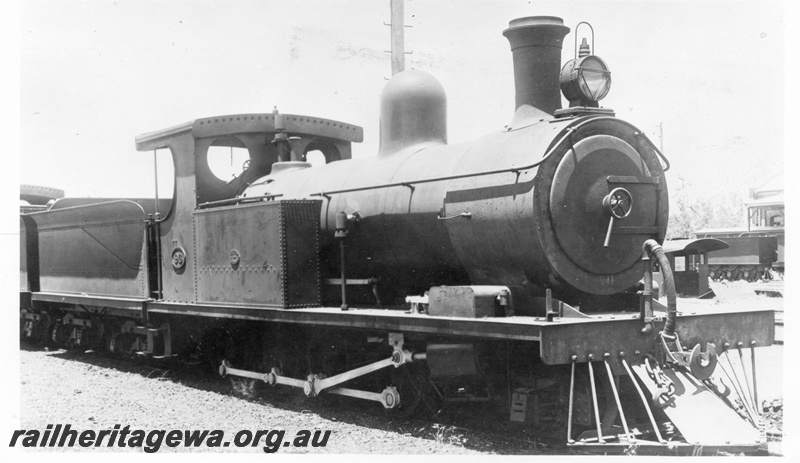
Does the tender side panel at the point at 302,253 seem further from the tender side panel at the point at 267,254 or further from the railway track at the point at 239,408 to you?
the railway track at the point at 239,408

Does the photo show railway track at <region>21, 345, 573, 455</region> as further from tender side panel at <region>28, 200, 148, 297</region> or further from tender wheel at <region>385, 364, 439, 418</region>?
tender side panel at <region>28, 200, 148, 297</region>

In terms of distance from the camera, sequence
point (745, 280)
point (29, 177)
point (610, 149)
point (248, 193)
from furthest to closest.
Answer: point (745, 280) < point (29, 177) < point (248, 193) < point (610, 149)

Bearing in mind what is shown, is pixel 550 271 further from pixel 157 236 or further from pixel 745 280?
pixel 745 280

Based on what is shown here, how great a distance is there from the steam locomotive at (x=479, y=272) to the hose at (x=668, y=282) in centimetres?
2

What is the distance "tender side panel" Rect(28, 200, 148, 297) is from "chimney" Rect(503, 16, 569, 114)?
5.07 metres

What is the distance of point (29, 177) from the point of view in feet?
55.6

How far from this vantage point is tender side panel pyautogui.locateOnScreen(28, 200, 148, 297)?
9.77m

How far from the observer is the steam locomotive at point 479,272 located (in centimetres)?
580

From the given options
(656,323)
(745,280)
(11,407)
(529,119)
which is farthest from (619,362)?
(745,280)

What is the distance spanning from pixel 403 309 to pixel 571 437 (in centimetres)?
190

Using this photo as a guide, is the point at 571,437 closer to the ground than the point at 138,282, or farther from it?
closer to the ground

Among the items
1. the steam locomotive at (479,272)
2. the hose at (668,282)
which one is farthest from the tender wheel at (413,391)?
the hose at (668,282)

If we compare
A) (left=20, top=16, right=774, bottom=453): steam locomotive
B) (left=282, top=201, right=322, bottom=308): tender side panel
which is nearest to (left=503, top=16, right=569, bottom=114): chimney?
(left=20, top=16, right=774, bottom=453): steam locomotive

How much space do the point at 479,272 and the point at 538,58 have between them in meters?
1.77
